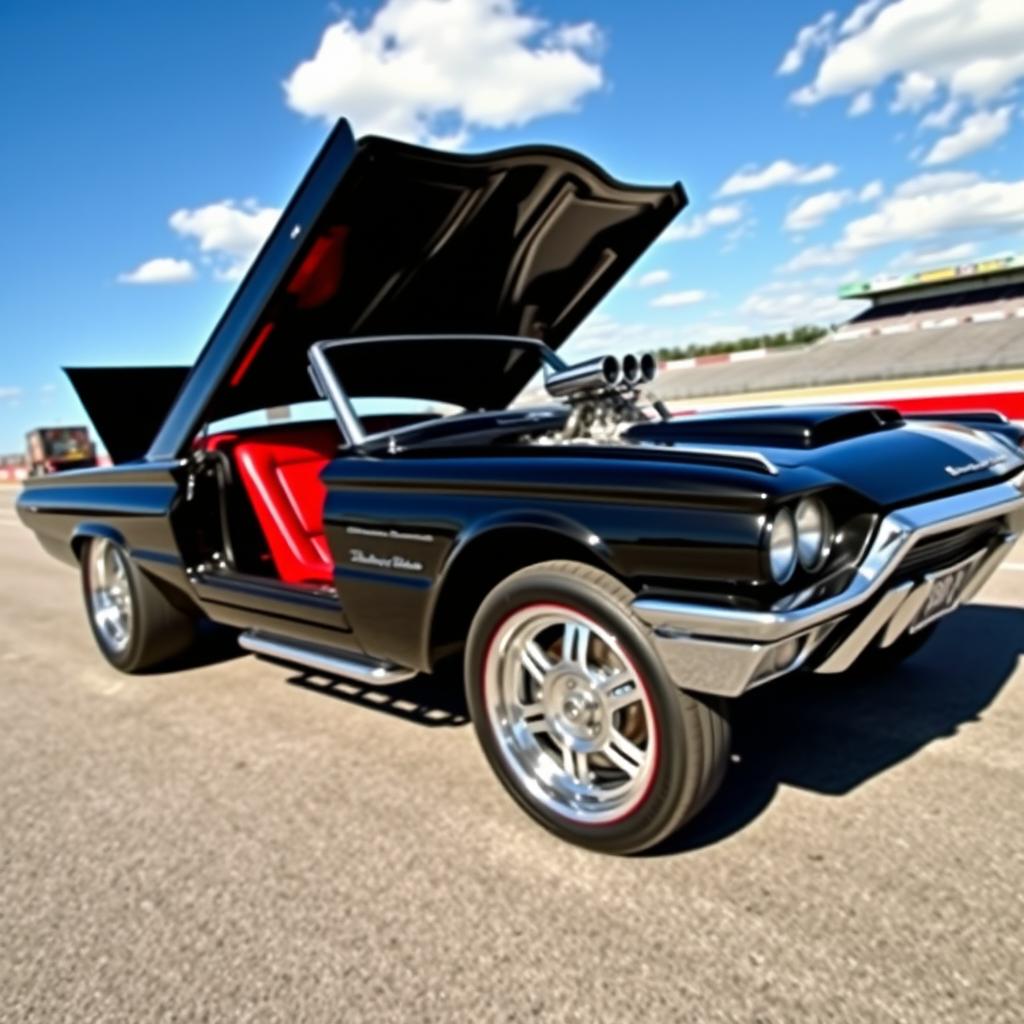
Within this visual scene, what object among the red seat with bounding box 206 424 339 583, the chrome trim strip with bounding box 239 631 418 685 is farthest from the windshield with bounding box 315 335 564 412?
the chrome trim strip with bounding box 239 631 418 685

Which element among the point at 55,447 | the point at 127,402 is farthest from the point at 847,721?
the point at 55,447

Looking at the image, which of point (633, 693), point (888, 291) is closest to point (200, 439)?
point (633, 693)

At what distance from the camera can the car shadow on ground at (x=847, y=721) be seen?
9.04 ft

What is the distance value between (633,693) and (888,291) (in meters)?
50.4

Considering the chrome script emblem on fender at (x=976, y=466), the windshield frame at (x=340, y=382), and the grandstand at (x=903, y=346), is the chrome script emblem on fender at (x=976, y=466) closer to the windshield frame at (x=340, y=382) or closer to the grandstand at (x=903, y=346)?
the windshield frame at (x=340, y=382)

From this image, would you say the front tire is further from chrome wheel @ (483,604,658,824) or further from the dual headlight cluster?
the dual headlight cluster

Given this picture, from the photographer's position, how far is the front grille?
8.03 ft

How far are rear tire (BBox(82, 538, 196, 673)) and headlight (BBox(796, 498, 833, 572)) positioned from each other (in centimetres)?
326

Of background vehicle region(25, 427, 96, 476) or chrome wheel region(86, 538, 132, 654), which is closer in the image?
chrome wheel region(86, 538, 132, 654)

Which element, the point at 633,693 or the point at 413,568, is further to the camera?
the point at 413,568

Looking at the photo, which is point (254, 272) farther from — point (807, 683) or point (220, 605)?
point (807, 683)

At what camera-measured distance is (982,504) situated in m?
2.63

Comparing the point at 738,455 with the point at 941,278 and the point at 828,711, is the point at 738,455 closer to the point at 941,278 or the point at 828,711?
the point at 828,711

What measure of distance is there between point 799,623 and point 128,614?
3.70 metres
